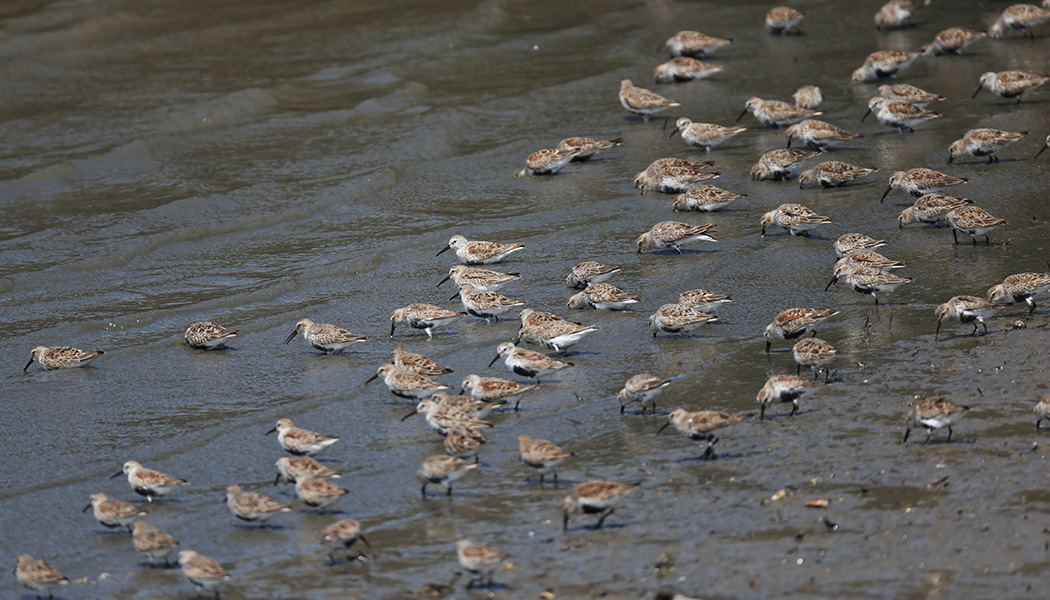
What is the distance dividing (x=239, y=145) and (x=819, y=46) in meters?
10.6

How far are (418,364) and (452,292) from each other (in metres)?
2.51

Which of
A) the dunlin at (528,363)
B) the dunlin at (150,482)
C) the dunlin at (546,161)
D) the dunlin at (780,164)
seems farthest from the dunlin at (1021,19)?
the dunlin at (150,482)

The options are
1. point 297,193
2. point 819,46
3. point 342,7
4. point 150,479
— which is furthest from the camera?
point 342,7

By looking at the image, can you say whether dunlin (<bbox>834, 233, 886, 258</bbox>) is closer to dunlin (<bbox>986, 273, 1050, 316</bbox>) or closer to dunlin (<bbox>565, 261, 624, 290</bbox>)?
dunlin (<bbox>986, 273, 1050, 316</bbox>)

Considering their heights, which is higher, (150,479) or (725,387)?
(150,479)

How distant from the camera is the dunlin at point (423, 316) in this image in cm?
1130

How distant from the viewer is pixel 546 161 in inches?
620

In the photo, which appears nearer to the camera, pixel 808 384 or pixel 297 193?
pixel 808 384

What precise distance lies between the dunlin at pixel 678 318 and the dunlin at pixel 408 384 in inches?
87.0

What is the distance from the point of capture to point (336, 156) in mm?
16953

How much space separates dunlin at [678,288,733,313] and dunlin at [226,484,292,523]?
459 centimetres

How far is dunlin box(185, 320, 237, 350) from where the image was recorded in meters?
11.1

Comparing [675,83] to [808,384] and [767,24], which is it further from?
[808,384]

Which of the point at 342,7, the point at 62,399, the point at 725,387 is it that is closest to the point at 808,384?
the point at 725,387
